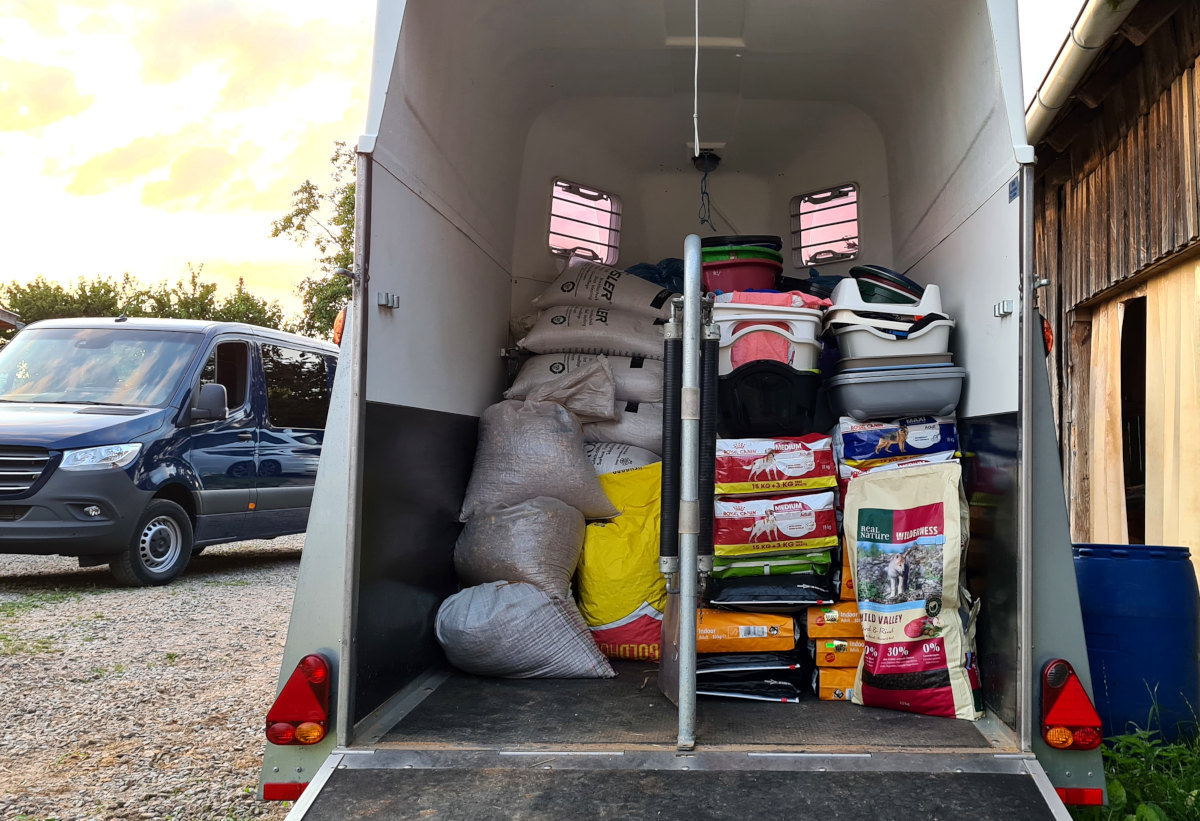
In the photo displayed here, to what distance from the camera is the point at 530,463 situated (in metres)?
3.38

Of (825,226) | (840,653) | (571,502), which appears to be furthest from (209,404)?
(840,653)

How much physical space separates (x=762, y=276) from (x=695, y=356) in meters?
1.64

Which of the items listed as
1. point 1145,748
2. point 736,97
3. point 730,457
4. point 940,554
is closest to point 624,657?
point 730,457

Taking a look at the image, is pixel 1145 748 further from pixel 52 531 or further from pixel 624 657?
pixel 52 531

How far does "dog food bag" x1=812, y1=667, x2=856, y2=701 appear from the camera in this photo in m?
2.73

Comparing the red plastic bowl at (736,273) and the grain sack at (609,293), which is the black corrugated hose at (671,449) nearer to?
the red plastic bowl at (736,273)

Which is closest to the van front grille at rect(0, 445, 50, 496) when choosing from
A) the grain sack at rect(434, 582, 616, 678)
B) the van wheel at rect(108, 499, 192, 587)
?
the van wheel at rect(108, 499, 192, 587)

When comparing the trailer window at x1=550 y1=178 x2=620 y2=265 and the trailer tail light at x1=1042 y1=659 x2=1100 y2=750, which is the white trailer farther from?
the trailer window at x1=550 y1=178 x2=620 y2=265

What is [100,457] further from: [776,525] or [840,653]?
[840,653]

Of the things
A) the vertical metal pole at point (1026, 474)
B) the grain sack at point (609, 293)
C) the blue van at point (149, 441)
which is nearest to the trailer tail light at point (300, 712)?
the vertical metal pole at point (1026, 474)

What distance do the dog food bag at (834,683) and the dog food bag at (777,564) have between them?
12.5 inches

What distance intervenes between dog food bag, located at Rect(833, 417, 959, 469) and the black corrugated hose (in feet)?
3.11

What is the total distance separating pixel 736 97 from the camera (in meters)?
3.88

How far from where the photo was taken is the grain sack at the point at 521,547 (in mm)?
3119
